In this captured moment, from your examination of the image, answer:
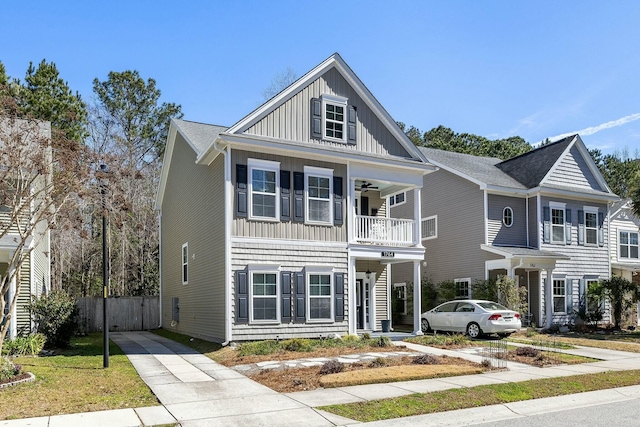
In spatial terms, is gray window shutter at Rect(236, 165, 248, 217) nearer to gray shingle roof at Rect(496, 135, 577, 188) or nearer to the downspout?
the downspout

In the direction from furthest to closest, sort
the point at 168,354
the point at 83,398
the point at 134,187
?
1. the point at 134,187
2. the point at 168,354
3. the point at 83,398

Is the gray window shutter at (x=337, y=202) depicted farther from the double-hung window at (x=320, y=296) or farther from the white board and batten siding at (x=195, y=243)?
the white board and batten siding at (x=195, y=243)

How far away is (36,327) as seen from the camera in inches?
666

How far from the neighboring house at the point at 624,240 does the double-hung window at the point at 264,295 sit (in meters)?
20.5

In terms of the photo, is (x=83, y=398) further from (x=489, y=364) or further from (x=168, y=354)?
(x=489, y=364)

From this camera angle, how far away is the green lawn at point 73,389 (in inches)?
355

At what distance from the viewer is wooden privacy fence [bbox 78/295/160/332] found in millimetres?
26141

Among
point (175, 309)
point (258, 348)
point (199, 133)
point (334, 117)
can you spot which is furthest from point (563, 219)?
point (175, 309)

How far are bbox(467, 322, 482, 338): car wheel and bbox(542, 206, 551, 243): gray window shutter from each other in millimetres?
7857

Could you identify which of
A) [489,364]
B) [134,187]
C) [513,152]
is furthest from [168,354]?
[513,152]

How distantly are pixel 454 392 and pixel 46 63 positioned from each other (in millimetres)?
30540

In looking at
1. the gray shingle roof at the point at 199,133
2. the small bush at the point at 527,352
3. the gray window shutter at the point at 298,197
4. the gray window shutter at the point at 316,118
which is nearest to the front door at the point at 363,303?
the gray window shutter at the point at 298,197

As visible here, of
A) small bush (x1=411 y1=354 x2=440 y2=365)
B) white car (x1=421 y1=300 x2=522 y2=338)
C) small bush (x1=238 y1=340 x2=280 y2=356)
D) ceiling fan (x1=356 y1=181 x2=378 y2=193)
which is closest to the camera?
small bush (x1=411 y1=354 x2=440 y2=365)

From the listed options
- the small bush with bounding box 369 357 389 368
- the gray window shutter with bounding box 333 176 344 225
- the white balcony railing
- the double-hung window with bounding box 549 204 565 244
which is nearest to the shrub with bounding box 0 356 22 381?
the small bush with bounding box 369 357 389 368
